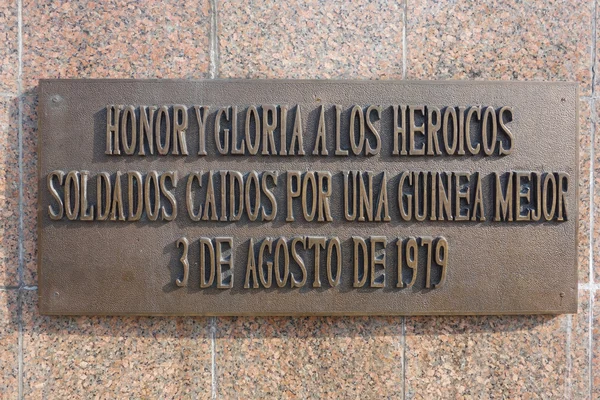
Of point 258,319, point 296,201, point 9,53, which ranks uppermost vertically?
point 9,53

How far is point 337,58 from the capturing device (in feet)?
8.67

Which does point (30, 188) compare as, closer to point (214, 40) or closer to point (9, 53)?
point (9, 53)

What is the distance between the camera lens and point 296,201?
254 cm

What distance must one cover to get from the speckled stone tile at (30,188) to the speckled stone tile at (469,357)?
82.7 inches

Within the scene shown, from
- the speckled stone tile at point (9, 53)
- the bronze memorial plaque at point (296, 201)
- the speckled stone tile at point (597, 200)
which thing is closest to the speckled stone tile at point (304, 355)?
the bronze memorial plaque at point (296, 201)

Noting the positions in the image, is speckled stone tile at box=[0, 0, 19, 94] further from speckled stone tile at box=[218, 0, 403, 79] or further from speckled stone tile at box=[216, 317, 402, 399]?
speckled stone tile at box=[216, 317, 402, 399]

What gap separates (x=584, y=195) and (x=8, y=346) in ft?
10.8

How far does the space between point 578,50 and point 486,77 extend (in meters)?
0.54

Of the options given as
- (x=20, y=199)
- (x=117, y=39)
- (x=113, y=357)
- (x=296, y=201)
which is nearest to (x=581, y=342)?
(x=296, y=201)

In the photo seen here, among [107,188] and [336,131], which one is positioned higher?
Answer: [336,131]

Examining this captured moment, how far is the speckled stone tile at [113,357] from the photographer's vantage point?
261cm

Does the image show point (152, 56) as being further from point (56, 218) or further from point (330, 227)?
point (330, 227)

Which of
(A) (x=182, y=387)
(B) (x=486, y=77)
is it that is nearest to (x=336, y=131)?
(B) (x=486, y=77)

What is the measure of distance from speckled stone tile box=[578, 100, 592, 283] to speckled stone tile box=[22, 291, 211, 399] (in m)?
2.13
